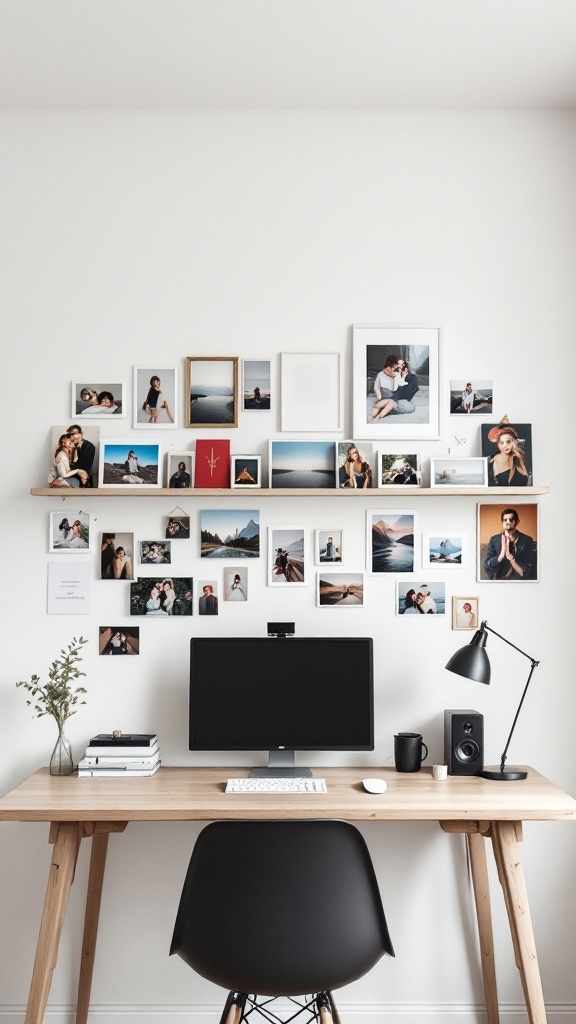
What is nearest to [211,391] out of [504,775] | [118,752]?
[118,752]

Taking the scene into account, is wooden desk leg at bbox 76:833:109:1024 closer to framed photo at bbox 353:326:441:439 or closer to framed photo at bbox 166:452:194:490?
framed photo at bbox 166:452:194:490

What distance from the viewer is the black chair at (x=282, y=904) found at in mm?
1798

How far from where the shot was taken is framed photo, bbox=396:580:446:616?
2.69 meters

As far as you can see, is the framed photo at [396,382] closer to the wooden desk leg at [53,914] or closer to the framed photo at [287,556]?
the framed photo at [287,556]

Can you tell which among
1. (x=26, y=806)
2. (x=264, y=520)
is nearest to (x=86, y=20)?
(x=264, y=520)

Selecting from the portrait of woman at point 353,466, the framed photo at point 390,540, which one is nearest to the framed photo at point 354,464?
the portrait of woman at point 353,466

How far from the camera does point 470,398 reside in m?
2.72

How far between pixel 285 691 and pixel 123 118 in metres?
1.91

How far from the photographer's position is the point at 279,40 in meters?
2.34

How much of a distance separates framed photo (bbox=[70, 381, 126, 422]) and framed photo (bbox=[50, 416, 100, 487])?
3cm

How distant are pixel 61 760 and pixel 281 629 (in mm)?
765

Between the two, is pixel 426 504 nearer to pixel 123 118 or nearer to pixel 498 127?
pixel 498 127

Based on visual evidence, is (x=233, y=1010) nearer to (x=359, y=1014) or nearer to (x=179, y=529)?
(x=359, y=1014)

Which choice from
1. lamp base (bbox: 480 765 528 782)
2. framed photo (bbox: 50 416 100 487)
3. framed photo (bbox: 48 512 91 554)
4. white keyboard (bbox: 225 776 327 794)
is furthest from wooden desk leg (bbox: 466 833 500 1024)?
framed photo (bbox: 50 416 100 487)
